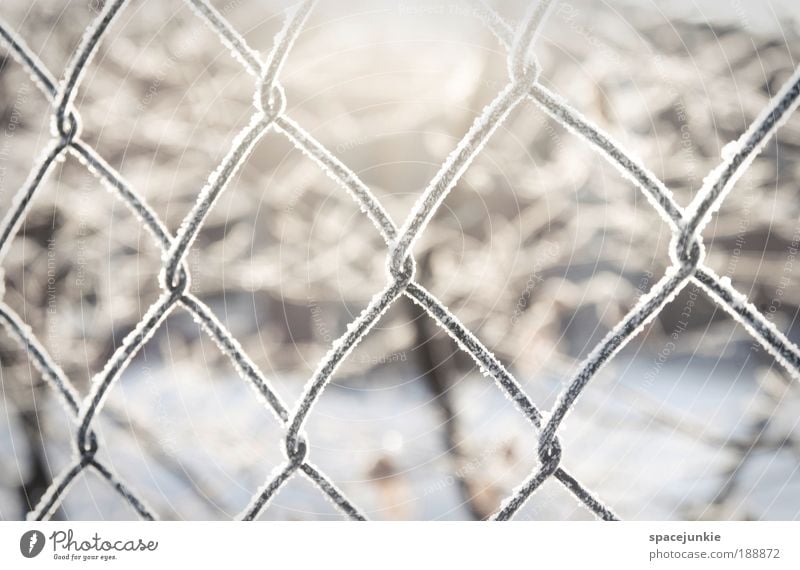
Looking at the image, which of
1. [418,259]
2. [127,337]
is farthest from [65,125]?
[418,259]

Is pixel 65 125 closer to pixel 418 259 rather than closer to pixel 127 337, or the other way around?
pixel 127 337

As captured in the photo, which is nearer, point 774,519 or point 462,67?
point 774,519

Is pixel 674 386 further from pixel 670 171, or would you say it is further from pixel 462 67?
pixel 462 67

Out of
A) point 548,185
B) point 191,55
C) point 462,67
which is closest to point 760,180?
point 548,185

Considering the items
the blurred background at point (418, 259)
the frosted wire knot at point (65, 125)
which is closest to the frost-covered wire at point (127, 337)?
the frosted wire knot at point (65, 125)

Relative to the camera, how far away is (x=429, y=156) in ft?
2.58

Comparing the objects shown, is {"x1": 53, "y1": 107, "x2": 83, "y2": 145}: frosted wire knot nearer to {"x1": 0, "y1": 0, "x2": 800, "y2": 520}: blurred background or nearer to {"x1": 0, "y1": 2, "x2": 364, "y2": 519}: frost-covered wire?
{"x1": 0, "y1": 2, "x2": 364, "y2": 519}: frost-covered wire

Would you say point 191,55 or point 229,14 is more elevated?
point 191,55
